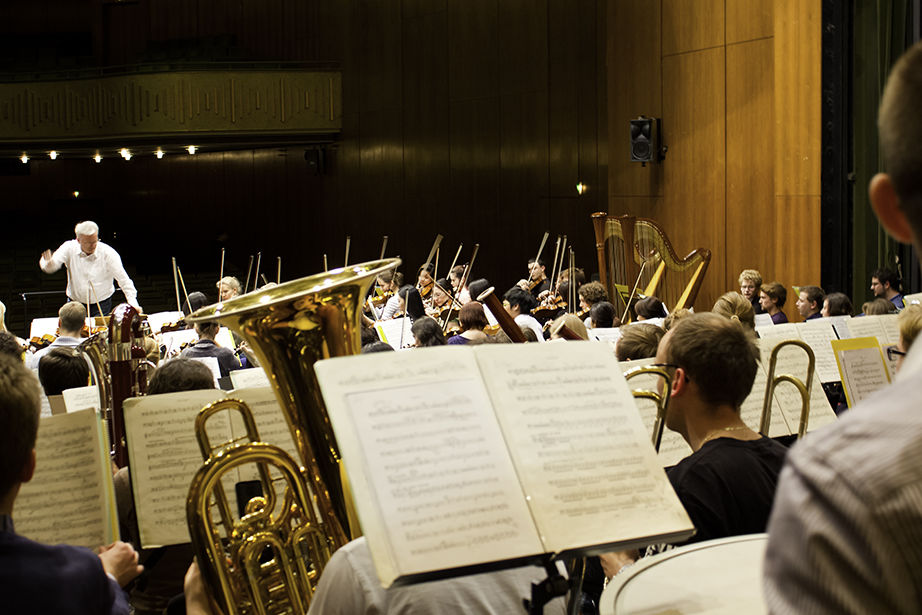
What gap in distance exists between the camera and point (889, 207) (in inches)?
31.8

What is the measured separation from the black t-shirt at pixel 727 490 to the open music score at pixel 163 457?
46.8 inches

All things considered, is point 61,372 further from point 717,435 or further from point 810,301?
point 810,301

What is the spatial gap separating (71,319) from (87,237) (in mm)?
3547

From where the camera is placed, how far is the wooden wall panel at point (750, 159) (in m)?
9.55

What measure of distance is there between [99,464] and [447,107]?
12831mm

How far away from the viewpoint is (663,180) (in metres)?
10.8

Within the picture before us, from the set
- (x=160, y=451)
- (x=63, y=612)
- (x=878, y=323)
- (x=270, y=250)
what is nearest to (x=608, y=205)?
(x=878, y=323)

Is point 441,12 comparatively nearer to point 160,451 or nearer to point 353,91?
point 353,91

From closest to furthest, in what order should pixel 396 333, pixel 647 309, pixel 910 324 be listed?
pixel 910 324
pixel 647 309
pixel 396 333

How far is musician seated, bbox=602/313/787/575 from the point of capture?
2178 millimetres

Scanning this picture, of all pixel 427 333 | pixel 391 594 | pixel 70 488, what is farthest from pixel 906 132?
pixel 427 333

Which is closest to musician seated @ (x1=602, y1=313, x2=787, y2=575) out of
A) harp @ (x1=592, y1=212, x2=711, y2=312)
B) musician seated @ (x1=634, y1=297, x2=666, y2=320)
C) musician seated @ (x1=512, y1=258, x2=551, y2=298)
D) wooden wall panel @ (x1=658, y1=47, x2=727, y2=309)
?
musician seated @ (x1=634, y1=297, x2=666, y2=320)

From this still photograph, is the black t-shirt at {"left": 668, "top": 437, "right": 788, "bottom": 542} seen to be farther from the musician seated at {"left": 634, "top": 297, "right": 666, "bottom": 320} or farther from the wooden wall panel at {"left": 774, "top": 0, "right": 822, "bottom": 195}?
the wooden wall panel at {"left": 774, "top": 0, "right": 822, "bottom": 195}

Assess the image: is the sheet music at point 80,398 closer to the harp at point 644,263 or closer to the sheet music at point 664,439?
the sheet music at point 664,439
